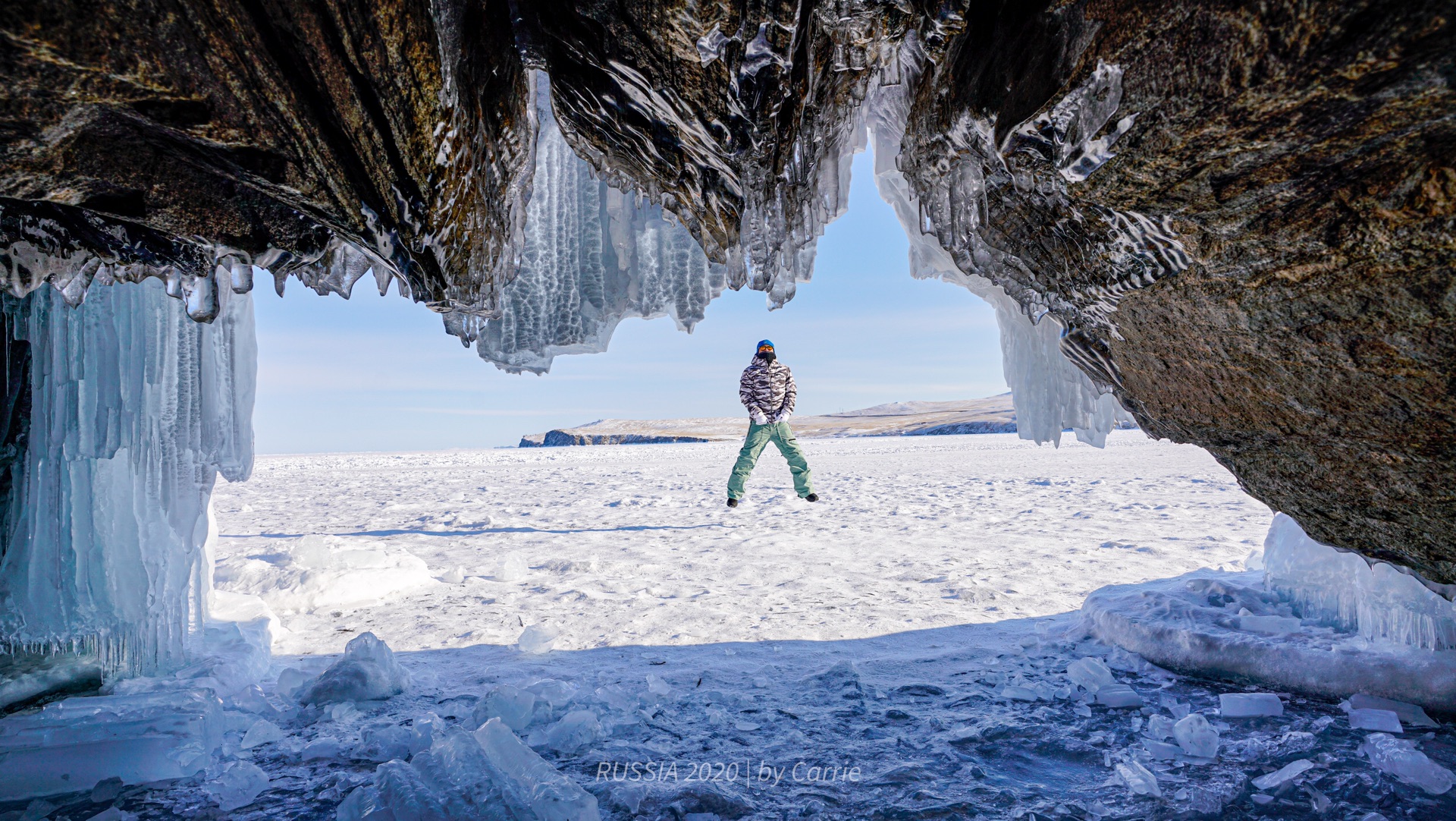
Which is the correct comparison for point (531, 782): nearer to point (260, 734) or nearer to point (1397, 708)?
point (260, 734)

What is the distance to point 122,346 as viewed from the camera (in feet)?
8.30

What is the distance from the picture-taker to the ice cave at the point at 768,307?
1.08 m

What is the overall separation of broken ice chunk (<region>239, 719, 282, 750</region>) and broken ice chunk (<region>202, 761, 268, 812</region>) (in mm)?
214

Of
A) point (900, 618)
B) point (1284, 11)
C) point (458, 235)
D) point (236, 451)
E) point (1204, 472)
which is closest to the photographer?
point (1284, 11)

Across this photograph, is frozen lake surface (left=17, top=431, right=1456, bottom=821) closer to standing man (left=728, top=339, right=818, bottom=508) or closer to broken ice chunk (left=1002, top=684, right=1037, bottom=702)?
broken ice chunk (left=1002, top=684, right=1037, bottom=702)

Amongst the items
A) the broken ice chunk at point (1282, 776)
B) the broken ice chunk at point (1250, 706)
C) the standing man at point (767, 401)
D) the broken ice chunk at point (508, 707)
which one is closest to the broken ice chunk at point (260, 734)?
the broken ice chunk at point (508, 707)

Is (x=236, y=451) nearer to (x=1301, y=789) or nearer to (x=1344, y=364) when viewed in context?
(x=1344, y=364)

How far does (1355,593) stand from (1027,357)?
2010 millimetres

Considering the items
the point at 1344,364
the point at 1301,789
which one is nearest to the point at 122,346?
the point at 1344,364

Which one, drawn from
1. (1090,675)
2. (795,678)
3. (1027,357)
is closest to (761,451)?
(1027,357)

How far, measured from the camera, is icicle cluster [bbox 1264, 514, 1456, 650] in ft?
A: 7.80

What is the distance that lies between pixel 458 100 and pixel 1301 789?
2610 millimetres

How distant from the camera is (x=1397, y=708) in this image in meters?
2.23

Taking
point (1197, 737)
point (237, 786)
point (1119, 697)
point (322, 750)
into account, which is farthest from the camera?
point (1119, 697)
